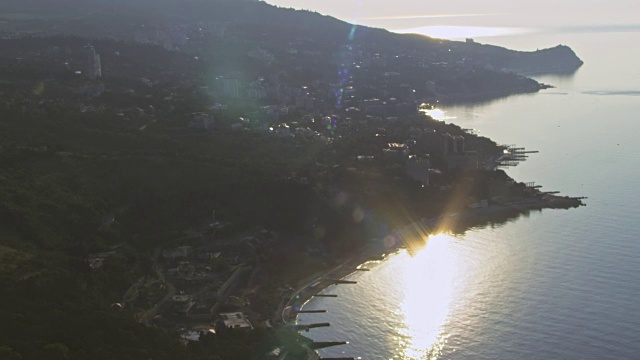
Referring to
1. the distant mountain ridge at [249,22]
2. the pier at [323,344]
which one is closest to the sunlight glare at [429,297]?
the pier at [323,344]

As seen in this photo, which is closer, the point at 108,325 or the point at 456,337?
the point at 108,325

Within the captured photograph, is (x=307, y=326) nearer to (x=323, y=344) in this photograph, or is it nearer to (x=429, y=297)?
(x=323, y=344)

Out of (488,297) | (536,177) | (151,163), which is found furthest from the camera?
(536,177)

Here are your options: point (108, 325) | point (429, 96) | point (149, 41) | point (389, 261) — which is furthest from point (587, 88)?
point (108, 325)

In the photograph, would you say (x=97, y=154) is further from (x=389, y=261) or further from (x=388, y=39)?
(x=388, y=39)

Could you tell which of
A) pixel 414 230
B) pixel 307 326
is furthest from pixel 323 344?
pixel 414 230

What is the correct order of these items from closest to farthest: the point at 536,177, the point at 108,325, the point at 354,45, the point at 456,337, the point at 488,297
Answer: the point at 108,325
the point at 456,337
the point at 488,297
the point at 536,177
the point at 354,45

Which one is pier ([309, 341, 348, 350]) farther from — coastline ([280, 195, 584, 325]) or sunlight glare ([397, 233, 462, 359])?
sunlight glare ([397, 233, 462, 359])

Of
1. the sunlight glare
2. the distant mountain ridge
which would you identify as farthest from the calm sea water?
the distant mountain ridge
